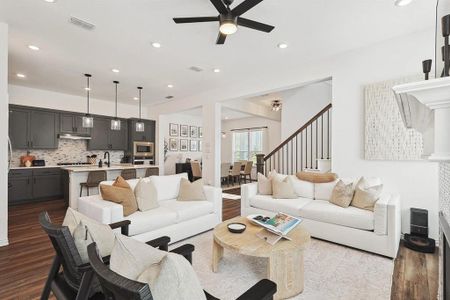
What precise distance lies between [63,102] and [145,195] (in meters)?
5.28

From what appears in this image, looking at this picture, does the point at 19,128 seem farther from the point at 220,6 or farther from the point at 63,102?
the point at 220,6

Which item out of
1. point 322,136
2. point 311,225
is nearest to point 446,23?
point 311,225

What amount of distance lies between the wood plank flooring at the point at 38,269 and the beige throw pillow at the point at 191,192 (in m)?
1.76

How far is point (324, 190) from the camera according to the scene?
3641 millimetres

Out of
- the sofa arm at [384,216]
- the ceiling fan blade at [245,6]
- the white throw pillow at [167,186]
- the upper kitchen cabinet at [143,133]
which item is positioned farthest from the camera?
the upper kitchen cabinet at [143,133]

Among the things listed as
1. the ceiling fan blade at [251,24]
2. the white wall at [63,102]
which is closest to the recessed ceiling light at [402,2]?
the ceiling fan blade at [251,24]

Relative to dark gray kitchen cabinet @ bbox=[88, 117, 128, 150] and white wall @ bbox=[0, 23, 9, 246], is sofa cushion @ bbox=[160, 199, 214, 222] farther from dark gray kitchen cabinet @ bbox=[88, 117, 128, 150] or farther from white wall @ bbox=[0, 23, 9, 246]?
dark gray kitchen cabinet @ bbox=[88, 117, 128, 150]

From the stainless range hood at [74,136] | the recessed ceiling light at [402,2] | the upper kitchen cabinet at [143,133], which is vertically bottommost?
the stainless range hood at [74,136]

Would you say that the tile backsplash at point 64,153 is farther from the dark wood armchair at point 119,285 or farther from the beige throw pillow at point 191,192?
the dark wood armchair at point 119,285

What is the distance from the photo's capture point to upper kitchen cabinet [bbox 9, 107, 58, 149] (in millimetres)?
5316

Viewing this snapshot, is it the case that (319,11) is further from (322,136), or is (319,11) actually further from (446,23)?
(322,136)

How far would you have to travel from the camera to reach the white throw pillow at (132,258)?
91 centimetres

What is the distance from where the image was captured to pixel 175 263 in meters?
0.76

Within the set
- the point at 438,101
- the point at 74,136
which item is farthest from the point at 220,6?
the point at 74,136
